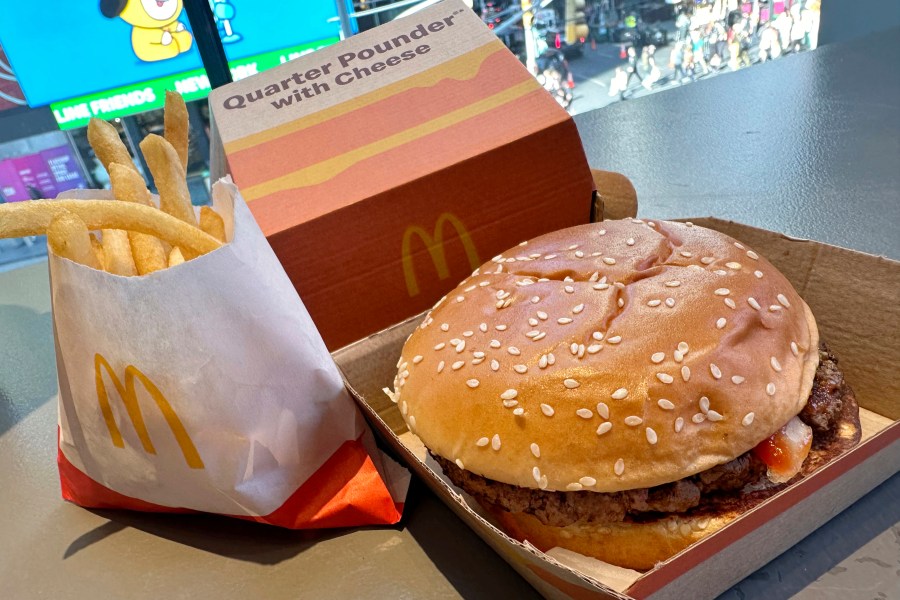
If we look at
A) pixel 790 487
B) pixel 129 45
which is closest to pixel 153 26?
pixel 129 45

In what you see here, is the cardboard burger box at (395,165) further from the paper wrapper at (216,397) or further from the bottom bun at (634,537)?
the bottom bun at (634,537)

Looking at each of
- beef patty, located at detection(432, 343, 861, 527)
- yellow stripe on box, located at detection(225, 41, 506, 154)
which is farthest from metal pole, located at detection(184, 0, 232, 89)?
beef patty, located at detection(432, 343, 861, 527)

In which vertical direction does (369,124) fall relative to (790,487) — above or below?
above

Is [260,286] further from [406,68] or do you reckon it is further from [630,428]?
[406,68]

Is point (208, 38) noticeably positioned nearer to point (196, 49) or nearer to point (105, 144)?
point (196, 49)

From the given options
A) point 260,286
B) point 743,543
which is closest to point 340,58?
point 260,286
